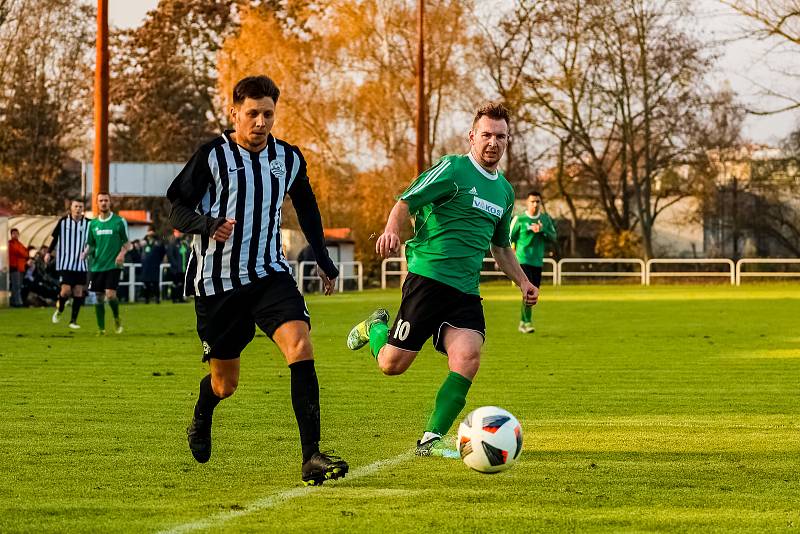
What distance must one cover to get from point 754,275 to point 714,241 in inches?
552

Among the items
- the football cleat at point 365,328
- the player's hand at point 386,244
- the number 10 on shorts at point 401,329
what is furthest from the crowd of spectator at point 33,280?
the player's hand at point 386,244

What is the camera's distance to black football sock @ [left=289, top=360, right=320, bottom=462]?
6.96 m

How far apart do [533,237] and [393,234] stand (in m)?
13.4

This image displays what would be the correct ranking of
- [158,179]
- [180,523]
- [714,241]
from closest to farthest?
[180,523]
[158,179]
[714,241]

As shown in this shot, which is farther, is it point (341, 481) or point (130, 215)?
point (130, 215)

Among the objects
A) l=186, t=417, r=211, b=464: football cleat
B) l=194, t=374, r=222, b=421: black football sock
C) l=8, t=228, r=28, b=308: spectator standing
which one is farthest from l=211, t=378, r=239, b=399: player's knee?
l=8, t=228, r=28, b=308: spectator standing

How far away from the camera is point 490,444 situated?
23.1 ft

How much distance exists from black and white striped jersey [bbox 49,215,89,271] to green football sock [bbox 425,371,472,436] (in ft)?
49.2

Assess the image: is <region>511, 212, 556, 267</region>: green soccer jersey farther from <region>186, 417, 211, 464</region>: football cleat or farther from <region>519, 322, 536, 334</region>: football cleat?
<region>186, 417, 211, 464</region>: football cleat

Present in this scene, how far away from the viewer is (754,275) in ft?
161

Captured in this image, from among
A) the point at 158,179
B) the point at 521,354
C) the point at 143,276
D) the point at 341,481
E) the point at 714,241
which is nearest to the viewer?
the point at 341,481

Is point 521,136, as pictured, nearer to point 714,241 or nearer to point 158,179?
point 714,241

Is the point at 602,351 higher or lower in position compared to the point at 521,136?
lower

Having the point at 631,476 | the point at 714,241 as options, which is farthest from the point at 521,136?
the point at 631,476
